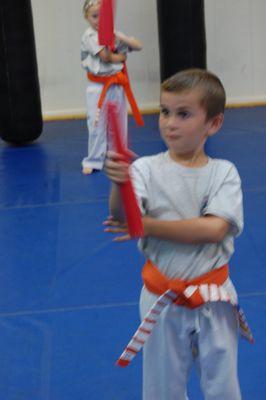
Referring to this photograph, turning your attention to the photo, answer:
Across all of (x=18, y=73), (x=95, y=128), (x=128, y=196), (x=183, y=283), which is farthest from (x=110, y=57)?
(x=128, y=196)

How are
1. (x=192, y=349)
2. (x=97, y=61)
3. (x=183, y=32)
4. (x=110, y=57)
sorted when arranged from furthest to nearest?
(x=183, y=32), (x=97, y=61), (x=110, y=57), (x=192, y=349)

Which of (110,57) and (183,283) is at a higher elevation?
(183,283)

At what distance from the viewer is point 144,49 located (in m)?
6.86

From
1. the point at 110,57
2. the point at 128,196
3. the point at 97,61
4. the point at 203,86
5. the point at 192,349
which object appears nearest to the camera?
the point at 128,196

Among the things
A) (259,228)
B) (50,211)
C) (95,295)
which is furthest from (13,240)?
(259,228)

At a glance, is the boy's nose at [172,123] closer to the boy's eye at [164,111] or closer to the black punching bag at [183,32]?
the boy's eye at [164,111]

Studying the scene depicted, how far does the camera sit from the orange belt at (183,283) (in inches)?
63.6

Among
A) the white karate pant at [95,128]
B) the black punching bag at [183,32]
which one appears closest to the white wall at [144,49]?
the black punching bag at [183,32]

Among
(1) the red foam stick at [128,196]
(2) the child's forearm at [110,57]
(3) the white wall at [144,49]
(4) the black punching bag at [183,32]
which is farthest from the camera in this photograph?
(3) the white wall at [144,49]

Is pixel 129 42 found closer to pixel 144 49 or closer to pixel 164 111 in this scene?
pixel 144 49

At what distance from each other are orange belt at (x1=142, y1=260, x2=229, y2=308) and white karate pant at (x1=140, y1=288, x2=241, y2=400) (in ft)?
0.14

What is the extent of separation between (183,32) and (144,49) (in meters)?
1.09

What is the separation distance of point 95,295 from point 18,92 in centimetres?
309

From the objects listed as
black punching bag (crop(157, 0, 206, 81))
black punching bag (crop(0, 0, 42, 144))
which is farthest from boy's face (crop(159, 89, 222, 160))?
black punching bag (crop(157, 0, 206, 81))
